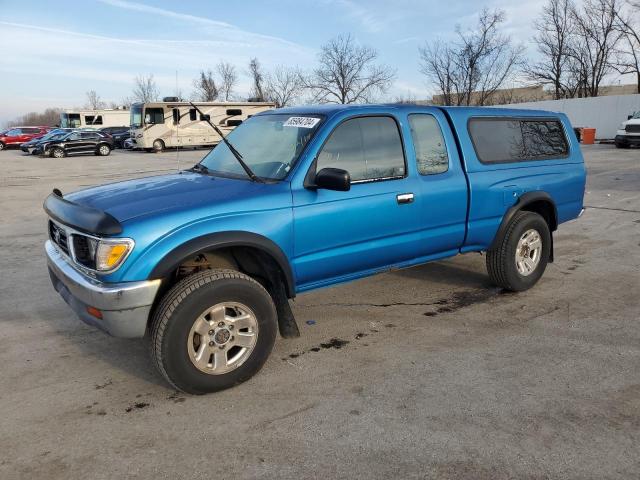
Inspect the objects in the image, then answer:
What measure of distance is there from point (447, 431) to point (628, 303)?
9.68 ft

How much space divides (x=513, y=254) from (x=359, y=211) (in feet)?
6.50

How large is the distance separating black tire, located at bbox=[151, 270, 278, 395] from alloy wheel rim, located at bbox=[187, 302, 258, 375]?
30 millimetres

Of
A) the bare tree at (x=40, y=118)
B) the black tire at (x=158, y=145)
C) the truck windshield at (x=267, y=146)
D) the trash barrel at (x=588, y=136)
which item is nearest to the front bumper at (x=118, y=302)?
the truck windshield at (x=267, y=146)

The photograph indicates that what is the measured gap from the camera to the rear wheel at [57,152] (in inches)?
1093

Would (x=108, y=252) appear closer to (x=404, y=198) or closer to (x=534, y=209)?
(x=404, y=198)

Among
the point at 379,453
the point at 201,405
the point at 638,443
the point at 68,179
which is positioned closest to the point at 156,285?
the point at 201,405

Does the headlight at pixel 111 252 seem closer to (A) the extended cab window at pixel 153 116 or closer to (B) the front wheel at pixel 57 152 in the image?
(A) the extended cab window at pixel 153 116

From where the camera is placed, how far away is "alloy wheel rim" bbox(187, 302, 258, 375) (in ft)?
10.8

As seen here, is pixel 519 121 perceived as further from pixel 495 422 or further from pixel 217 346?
pixel 217 346

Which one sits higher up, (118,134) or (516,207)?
(118,134)

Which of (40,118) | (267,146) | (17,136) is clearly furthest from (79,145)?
(40,118)

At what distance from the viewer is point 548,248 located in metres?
5.34

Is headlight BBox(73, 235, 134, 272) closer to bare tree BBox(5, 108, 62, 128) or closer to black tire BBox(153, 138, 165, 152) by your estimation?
black tire BBox(153, 138, 165, 152)

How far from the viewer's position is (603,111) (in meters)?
33.0
